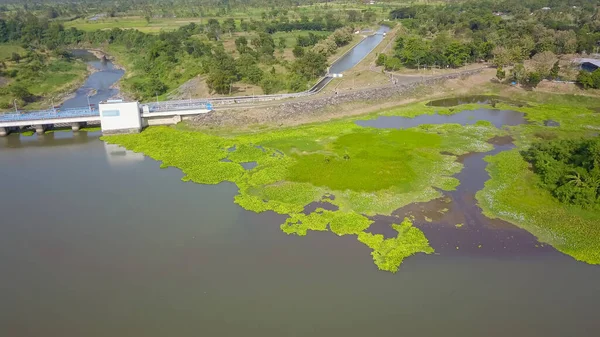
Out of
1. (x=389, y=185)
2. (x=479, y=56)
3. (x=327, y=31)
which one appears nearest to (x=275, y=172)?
(x=389, y=185)

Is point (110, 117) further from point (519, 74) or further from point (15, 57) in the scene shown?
point (519, 74)

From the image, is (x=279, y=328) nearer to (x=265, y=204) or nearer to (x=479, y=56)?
(x=265, y=204)

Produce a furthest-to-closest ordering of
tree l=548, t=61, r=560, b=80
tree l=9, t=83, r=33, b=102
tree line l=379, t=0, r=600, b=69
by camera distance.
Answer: tree line l=379, t=0, r=600, b=69, tree l=548, t=61, r=560, b=80, tree l=9, t=83, r=33, b=102

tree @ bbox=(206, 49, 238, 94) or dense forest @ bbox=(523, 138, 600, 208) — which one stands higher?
tree @ bbox=(206, 49, 238, 94)

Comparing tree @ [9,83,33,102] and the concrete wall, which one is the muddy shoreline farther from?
tree @ [9,83,33,102]

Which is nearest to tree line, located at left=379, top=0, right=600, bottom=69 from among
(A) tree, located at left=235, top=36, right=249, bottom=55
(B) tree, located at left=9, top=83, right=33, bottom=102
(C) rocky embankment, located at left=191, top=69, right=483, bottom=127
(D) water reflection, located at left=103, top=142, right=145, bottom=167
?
(C) rocky embankment, located at left=191, top=69, right=483, bottom=127

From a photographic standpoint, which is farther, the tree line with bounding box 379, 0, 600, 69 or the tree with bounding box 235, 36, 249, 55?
the tree with bounding box 235, 36, 249, 55

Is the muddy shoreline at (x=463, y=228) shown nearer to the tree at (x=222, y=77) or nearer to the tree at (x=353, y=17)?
the tree at (x=222, y=77)
